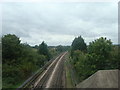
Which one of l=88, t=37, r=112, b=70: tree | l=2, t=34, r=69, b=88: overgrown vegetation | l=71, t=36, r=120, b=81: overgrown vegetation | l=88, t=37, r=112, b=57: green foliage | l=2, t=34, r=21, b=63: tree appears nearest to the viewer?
l=71, t=36, r=120, b=81: overgrown vegetation

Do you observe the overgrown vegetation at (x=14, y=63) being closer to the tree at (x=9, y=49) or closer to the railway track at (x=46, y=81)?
the tree at (x=9, y=49)

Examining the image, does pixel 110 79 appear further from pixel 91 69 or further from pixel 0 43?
pixel 0 43

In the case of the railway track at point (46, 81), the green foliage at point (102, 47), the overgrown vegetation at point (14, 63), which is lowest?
the railway track at point (46, 81)

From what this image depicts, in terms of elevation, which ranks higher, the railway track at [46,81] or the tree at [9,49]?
the tree at [9,49]

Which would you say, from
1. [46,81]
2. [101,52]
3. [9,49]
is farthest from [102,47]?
[9,49]

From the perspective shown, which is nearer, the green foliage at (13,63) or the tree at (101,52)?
the tree at (101,52)

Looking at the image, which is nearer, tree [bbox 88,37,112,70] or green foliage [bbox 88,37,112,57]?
tree [bbox 88,37,112,70]

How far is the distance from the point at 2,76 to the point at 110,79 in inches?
679

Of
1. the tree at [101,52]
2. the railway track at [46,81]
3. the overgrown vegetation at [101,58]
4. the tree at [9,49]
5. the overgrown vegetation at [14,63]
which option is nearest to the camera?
the overgrown vegetation at [101,58]

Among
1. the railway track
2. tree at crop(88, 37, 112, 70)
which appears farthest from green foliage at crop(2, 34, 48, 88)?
tree at crop(88, 37, 112, 70)

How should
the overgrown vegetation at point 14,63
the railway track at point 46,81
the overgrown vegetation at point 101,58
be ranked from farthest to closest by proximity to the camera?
the overgrown vegetation at point 14,63, the railway track at point 46,81, the overgrown vegetation at point 101,58

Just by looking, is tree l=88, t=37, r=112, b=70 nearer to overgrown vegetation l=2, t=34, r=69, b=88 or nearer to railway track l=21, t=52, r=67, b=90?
railway track l=21, t=52, r=67, b=90

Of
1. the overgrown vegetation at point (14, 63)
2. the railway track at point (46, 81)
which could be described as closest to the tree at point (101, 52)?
the railway track at point (46, 81)

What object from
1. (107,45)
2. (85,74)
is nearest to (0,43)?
(85,74)
